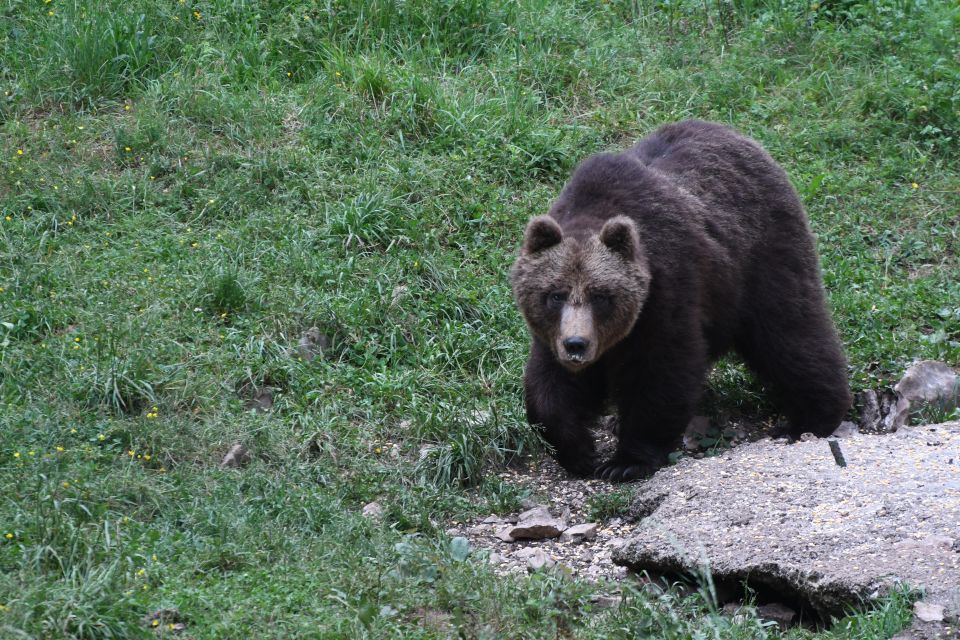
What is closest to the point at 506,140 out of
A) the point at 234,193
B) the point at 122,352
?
the point at 234,193

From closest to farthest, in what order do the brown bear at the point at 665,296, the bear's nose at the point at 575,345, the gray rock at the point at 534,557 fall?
the gray rock at the point at 534,557, the bear's nose at the point at 575,345, the brown bear at the point at 665,296

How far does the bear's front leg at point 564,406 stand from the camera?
6.44m

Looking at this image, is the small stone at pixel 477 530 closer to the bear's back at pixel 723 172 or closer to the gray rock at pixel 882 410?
the bear's back at pixel 723 172

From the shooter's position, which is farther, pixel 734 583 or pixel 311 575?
pixel 734 583

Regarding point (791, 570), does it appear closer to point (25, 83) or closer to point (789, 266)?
point (789, 266)

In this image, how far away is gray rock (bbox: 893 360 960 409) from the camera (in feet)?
22.4

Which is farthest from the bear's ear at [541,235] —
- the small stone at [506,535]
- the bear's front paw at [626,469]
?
the small stone at [506,535]

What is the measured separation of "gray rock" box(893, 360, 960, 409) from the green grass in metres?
0.27

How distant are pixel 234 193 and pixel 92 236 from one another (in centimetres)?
106

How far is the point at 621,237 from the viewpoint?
6.12m

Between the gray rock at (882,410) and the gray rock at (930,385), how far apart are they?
61mm

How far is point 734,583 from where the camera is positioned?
4938 mm

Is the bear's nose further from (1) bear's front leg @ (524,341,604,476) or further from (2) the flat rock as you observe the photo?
(2) the flat rock

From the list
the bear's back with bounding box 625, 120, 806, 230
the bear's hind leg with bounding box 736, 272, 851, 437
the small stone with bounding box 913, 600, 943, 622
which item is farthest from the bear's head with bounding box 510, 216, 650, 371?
the small stone with bounding box 913, 600, 943, 622
